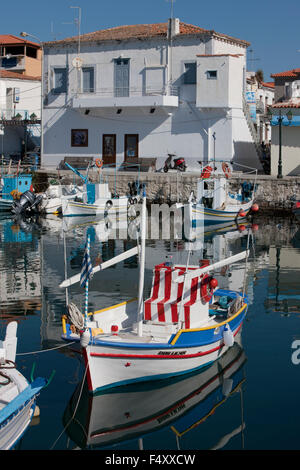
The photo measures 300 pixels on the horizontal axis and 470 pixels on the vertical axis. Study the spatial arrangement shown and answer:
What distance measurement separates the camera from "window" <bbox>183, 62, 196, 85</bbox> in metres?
44.0

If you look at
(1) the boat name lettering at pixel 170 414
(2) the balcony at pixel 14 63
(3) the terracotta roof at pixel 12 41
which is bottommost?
(1) the boat name lettering at pixel 170 414

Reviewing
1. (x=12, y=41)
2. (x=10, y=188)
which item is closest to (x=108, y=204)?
(x=10, y=188)

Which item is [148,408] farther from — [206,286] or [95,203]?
[95,203]

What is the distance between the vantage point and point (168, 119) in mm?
45094

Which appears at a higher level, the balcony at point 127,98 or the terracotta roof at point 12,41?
the terracotta roof at point 12,41

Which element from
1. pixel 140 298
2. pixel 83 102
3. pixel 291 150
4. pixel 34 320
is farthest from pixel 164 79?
pixel 140 298

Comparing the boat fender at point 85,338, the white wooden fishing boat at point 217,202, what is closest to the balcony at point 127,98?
the white wooden fishing boat at point 217,202

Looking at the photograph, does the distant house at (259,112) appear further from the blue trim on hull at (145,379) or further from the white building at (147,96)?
the blue trim on hull at (145,379)

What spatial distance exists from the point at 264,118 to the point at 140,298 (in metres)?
43.1

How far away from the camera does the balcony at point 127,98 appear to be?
144ft

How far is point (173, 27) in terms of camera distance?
43906 millimetres

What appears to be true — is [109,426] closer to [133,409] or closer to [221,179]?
[133,409]

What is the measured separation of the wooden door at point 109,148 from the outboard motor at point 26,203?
7.32 meters

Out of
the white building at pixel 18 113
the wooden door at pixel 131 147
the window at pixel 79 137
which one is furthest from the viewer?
the white building at pixel 18 113
